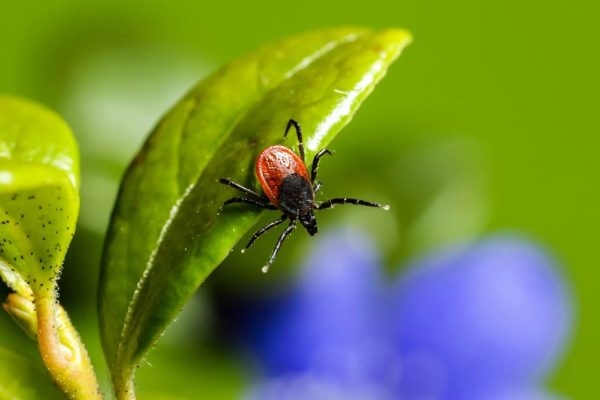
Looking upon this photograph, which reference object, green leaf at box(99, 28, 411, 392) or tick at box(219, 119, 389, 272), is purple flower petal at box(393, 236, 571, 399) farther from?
green leaf at box(99, 28, 411, 392)

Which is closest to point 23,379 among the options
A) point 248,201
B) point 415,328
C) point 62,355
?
point 62,355

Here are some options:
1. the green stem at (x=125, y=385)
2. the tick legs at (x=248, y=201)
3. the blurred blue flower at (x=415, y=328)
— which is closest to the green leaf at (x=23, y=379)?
the green stem at (x=125, y=385)

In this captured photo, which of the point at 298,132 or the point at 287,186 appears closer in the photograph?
the point at 298,132

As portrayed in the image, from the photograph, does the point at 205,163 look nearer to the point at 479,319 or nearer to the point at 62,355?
the point at 62,355

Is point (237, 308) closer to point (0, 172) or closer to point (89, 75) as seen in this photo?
point (89, 75)

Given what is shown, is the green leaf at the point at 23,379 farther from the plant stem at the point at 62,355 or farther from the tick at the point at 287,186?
the tick at the point at 287,186

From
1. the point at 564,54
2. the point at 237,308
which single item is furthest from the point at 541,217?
the point at 237,308
